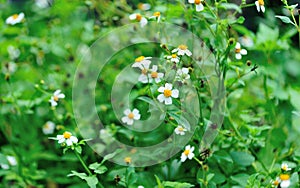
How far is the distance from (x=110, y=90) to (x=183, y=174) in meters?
0.41

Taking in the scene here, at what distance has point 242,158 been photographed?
1292mm

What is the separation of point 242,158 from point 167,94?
1.01 ft

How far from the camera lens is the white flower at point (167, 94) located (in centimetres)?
109

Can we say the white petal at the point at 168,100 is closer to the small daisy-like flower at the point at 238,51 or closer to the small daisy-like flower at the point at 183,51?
the small daisy-like flower at the point at 183,51

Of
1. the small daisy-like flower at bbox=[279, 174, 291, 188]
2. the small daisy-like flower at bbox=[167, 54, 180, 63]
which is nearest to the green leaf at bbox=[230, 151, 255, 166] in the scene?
the small daisy-like flower at bbox=[279, 174, 291, 188]

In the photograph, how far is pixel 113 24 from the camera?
5.92 feet

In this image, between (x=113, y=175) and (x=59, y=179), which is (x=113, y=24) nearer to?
(x=59, y=179)

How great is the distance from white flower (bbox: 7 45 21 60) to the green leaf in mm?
826

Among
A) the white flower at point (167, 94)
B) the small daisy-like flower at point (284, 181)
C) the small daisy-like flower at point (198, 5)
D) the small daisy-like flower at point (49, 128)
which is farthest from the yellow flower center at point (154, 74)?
the small daisy-like flower at point (49, 128)

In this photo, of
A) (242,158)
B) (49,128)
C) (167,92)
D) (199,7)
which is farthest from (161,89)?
(49,128)

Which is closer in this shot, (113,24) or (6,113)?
(6,113)

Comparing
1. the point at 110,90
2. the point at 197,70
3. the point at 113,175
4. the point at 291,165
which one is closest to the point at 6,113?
the point at 110,90

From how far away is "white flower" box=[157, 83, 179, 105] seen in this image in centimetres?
109

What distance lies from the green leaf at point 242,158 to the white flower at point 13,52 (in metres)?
0.83
